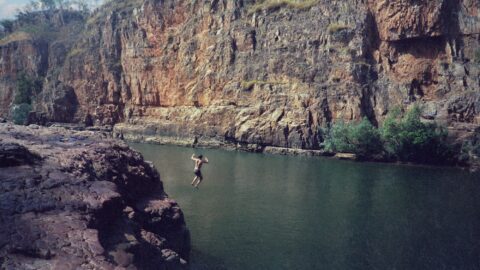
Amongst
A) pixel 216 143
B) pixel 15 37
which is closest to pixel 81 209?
pixel 216 143

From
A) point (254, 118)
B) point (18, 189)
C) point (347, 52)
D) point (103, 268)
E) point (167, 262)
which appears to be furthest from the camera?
point (254, 118)

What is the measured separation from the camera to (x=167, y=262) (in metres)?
15.9

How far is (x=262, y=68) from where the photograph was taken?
82188mm

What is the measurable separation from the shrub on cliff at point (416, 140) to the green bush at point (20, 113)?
7652cm

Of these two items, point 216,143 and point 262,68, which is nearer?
point 216,143

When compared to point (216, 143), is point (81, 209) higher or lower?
higher

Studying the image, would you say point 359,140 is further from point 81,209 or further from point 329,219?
point 81,209

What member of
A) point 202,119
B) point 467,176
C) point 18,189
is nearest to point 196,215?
point 18,189

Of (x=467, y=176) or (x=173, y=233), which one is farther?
(x=467, y=176)

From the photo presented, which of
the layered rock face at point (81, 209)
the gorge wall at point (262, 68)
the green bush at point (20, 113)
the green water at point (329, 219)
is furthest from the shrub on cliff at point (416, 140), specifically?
the green bush at point (20, 113)

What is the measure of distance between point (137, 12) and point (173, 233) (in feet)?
297

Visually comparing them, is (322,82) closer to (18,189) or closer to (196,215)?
(196,215)

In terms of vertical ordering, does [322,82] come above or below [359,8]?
below

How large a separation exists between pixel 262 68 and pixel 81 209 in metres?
71.6
